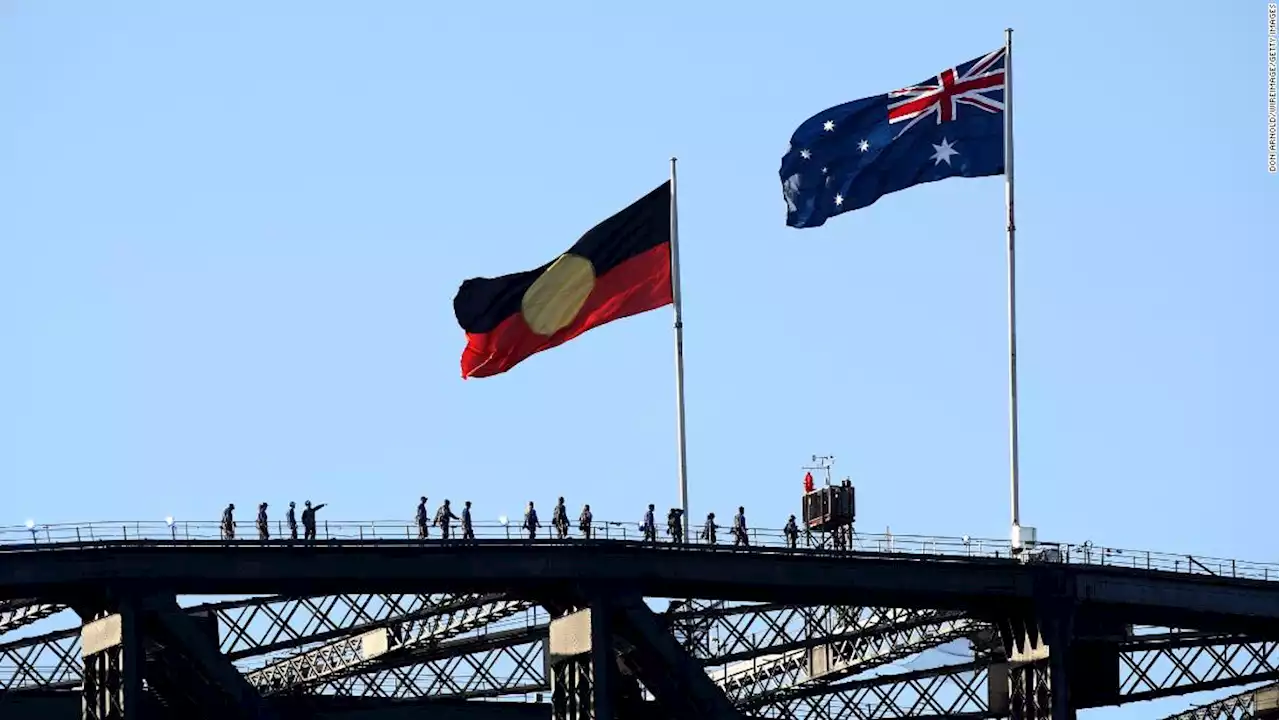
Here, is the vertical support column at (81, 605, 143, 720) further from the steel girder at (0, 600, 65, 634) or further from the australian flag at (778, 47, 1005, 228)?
the australian flag at (778, 47, 1005, 228)

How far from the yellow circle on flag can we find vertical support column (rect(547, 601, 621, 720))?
874 centimetres

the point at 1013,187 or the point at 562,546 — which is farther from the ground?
the point at 1013,187

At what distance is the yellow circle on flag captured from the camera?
112438mm

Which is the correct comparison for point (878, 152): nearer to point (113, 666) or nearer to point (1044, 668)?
point (1044, 668)

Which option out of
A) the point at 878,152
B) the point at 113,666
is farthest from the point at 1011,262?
the point at 113,666

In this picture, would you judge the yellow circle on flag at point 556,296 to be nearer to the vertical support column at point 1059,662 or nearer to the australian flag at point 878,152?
the australian flag at point 878,152

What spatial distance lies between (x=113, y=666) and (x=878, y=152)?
27944mm

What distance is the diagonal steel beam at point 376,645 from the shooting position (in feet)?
389

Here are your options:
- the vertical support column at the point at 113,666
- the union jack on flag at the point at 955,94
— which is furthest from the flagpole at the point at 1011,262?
the vertical support column at the point at 113,666

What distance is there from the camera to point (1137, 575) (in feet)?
387

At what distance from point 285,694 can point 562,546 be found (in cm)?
2023

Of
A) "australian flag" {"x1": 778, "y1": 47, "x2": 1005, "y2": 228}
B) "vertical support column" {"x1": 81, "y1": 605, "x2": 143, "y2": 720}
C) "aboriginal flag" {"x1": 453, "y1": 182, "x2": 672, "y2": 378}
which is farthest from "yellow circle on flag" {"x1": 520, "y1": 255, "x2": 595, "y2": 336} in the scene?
"vertical support column" {"x1": 81, "y1": 605, "x2": 143, "y2": 720}

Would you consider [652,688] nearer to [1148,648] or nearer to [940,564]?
[940,564]

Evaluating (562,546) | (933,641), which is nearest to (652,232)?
(562,546)
